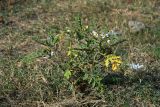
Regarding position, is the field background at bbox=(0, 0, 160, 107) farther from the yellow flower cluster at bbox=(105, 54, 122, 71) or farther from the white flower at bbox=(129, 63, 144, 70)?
the yellow flower cluster at bbox=(105, 54, 122, 71)

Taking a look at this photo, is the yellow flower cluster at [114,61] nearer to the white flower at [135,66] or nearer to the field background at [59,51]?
the field background at [59,51]

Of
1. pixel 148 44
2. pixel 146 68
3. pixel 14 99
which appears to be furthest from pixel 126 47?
pixel 14 99

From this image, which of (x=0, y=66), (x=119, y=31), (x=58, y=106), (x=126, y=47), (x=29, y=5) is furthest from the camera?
(x=29, y=5)

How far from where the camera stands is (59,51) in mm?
4625

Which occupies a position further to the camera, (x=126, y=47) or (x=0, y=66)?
(x=126, y=47)

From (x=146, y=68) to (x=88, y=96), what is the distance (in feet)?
3.65

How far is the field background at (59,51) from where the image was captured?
433 cm

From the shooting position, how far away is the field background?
433 centimetres

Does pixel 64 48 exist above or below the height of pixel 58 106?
above

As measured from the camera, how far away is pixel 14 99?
14.4ft

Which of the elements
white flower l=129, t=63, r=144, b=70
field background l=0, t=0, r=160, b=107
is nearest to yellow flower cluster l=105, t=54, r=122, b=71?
field background l=0, t=0, r=160, b=107

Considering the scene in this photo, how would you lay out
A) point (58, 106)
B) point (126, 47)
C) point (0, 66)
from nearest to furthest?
point (58, 106)
point (0, 66)
point (126, 47)

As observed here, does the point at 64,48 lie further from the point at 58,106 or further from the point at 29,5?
the point at 29,5

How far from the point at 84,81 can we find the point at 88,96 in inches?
5.9
